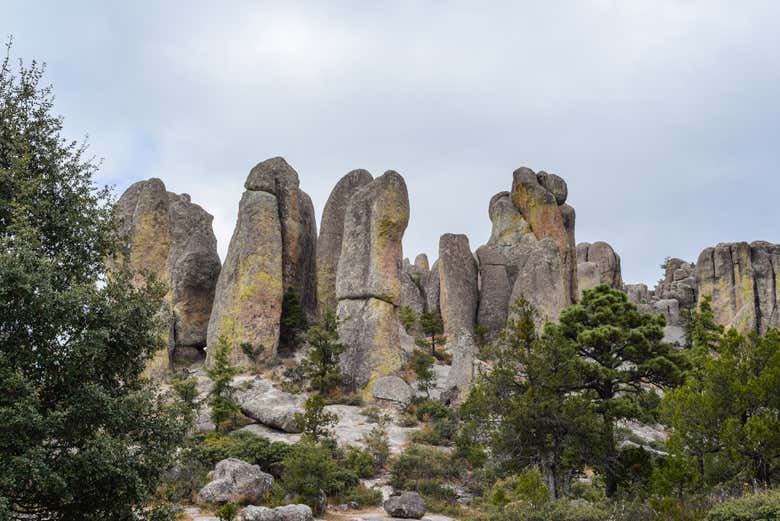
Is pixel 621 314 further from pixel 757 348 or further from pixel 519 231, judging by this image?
pixel 519 231

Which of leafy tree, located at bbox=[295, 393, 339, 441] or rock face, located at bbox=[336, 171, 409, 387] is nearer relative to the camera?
leafy tree, located at bbox=[295, 393, 339, 441]

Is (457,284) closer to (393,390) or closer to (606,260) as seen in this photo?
(393,390)

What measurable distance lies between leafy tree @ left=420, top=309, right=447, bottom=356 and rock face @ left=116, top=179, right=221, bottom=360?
425 inches

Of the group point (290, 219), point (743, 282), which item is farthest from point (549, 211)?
point (290, 219)

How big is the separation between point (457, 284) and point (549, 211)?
387 inches

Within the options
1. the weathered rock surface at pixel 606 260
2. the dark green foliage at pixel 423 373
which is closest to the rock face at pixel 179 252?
the dark green foliage at pixel 423 373

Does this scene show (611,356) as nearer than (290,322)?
Yes

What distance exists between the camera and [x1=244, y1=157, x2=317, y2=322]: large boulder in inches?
1341

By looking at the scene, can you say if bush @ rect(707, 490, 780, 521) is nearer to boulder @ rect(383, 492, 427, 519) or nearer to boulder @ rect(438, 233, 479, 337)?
boulder @ rect(383, 492, 427, 519)

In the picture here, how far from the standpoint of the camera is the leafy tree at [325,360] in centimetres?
2745

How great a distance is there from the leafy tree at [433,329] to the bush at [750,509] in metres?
21.7

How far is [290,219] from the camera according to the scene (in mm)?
34344

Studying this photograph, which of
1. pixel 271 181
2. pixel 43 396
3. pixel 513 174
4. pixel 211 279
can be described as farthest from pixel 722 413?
pixel 513 174

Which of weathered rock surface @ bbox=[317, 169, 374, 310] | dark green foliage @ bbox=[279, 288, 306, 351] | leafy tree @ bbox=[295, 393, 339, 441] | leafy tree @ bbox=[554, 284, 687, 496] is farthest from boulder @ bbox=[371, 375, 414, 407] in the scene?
weathered rock surface @ bbox=[317, 169, 374, 310]
